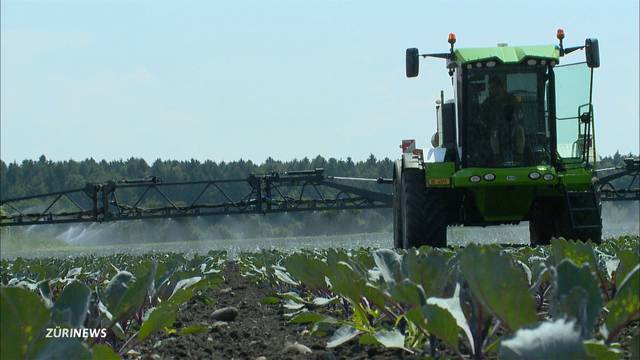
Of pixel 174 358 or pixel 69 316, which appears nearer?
pixel 69 316

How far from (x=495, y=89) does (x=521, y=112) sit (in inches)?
19.9

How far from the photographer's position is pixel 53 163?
118 meters

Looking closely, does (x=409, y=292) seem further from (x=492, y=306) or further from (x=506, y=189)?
(x=506, y=189)

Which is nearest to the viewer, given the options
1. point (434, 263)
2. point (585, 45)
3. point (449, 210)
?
point (434, 263)

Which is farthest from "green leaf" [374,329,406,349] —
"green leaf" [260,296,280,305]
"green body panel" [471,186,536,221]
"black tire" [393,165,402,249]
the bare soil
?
"black tire" [393,165,402,249]

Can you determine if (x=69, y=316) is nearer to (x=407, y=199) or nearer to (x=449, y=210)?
(x=407, y=199)

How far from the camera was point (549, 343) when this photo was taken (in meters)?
1.41

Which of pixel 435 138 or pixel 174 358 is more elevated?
pixel 435 138

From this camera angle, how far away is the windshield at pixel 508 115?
1347 centimetres

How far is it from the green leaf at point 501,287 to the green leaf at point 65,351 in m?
0.74

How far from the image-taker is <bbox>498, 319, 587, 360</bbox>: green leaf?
55.2 inches

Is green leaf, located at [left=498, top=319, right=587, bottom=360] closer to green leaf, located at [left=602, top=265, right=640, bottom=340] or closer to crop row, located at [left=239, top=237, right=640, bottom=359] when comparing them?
crop row, located at [left=239, top=237, right=640, bottom=359]

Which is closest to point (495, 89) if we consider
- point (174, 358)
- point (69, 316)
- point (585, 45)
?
point (585, 45)

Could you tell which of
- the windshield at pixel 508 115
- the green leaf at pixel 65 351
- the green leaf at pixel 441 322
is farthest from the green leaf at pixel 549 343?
the windshield at pixel 508 115
